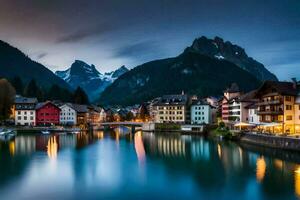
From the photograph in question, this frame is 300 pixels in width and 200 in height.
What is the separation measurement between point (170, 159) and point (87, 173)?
52.4 feet

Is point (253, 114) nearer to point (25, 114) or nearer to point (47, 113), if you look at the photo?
point (47, 113)

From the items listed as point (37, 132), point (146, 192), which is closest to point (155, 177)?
point (146, 192)

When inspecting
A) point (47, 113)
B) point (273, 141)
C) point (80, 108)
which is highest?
point (80, 108)

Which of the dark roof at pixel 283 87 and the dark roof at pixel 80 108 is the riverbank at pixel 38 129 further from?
the dark roof at pixel 283 87

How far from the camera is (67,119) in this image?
130625 mm

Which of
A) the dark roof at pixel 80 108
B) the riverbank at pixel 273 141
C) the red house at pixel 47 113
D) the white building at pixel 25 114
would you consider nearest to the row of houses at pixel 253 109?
the riverbank at pixel 273 141

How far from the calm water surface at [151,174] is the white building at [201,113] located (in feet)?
201

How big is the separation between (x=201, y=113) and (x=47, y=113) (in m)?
50.2

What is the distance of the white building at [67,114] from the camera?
130 meters

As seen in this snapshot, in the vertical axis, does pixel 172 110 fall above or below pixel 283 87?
below

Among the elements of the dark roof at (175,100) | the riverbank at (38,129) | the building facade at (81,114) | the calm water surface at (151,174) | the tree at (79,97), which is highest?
the tree at (79,97)

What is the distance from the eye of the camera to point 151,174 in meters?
42.7

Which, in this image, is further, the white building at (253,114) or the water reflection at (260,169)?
the white building at (253,114)

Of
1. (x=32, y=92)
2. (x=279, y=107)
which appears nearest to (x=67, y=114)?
(x=32, y=92)
